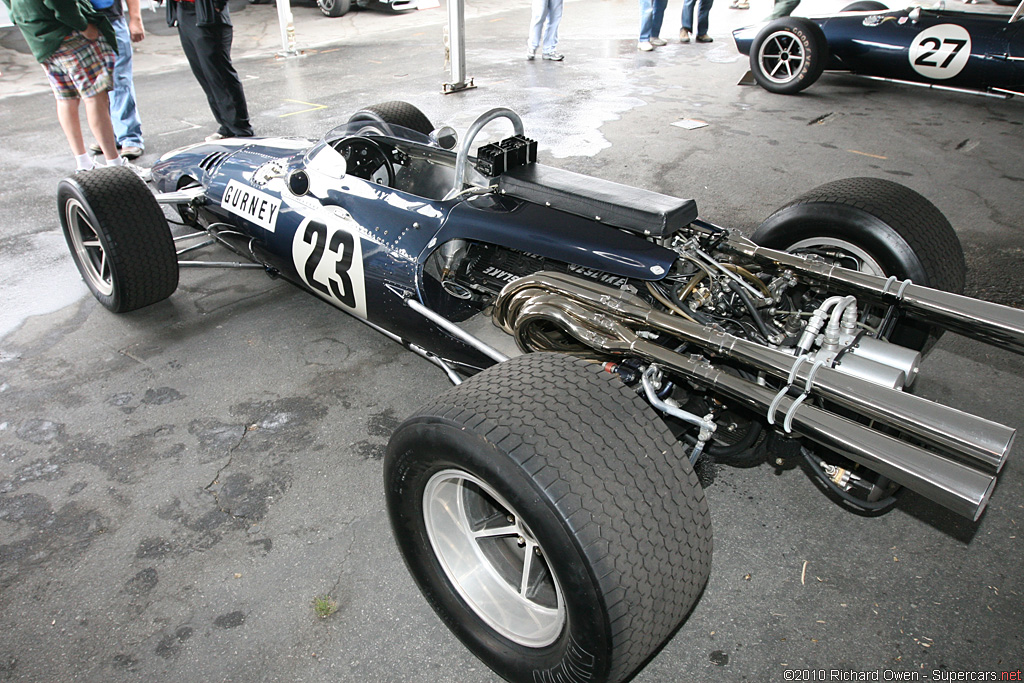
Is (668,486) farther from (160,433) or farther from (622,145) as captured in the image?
(622,145)

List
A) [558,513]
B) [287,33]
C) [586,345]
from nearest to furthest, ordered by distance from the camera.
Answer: [558,513] < [586,345] < [287,33]

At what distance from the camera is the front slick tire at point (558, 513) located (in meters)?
1.63

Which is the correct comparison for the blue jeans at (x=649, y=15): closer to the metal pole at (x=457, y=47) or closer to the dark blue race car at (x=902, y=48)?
the dark blue race car at (x=902, y=48)

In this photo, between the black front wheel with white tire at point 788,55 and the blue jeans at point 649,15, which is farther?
the blue jeans at point 649,15

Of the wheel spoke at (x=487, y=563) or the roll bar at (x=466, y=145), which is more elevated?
the roll bar at (x=466, y=145)

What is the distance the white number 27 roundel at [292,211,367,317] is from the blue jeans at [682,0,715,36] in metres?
10.3

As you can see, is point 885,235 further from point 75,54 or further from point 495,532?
point 75,54

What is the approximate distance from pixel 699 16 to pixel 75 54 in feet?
31.4

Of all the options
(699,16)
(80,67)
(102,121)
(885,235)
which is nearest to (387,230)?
(885,235)

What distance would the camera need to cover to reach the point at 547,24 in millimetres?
10320

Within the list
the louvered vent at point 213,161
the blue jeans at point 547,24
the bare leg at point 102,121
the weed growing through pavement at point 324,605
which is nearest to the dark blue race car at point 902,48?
the blue jeans at point 547,24

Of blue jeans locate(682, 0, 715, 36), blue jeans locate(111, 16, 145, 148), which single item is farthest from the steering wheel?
blue jeans locate(682, 0, 715, 36)

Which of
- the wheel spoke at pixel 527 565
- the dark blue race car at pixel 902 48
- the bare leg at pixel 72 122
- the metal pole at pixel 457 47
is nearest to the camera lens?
the wheel spoke at pixel 527 565

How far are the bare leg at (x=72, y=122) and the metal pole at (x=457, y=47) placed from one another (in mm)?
4295
